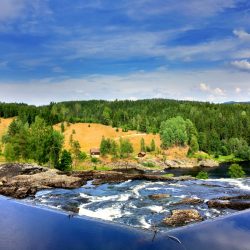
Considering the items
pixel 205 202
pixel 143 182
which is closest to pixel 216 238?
pixel 205 202

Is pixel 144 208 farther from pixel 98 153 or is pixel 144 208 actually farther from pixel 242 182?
pixel 98 153

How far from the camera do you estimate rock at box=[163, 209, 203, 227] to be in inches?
2042

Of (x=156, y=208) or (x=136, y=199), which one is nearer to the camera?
(x=156, y=208)

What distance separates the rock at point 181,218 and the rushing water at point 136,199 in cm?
139

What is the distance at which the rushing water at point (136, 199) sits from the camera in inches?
2297

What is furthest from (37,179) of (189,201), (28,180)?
(189,201)

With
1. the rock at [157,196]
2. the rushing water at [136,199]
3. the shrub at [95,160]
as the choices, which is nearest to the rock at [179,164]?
the shrub at [95,160]

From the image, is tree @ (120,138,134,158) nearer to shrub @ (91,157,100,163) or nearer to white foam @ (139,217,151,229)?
shrub @ (91,157,100,163)

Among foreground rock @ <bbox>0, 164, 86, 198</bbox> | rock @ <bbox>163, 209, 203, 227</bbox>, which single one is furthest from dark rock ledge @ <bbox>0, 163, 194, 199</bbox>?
rock @ <bbox>163, 209, 203, 227</bbox>

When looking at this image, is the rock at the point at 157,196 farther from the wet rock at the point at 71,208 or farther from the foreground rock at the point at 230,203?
the wet rock at the point at 71,208

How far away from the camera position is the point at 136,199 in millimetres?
72125

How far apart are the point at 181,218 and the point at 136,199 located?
64.5 feet

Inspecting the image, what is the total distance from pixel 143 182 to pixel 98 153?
340 feet

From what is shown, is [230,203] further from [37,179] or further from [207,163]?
[207,163]
